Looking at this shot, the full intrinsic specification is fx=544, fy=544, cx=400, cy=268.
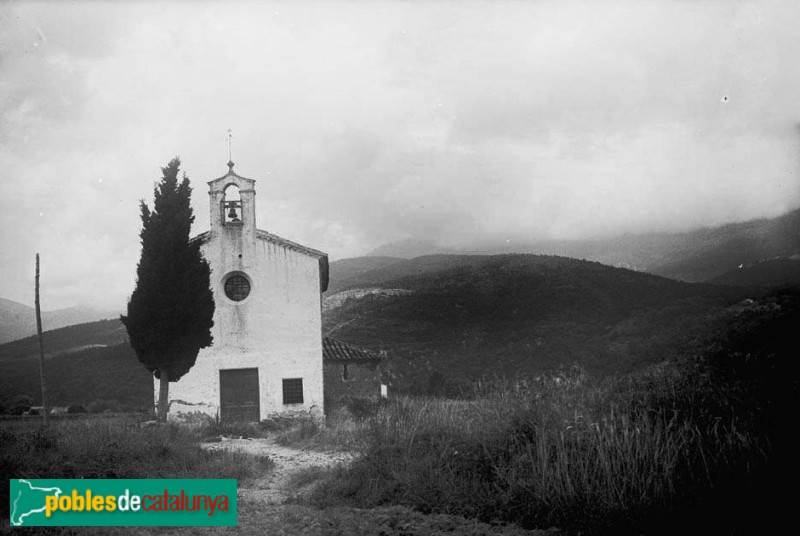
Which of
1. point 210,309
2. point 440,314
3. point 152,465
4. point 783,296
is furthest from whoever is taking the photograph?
point 440,314

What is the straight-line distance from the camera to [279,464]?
11.2 meters

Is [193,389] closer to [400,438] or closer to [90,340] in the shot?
[400,438]

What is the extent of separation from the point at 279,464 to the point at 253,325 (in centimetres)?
843

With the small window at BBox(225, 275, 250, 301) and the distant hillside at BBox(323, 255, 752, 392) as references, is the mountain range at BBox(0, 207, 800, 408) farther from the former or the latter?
the small window at BBox(225, 275, 250, 301)

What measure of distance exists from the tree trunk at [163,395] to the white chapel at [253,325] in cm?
79

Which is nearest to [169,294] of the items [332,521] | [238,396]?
[238,396]

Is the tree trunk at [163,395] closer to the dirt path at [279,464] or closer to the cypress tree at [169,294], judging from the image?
the cypress tree at [169,294]

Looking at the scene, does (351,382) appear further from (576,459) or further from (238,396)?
(576,459)

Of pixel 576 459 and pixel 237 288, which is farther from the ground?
pixel 237 288

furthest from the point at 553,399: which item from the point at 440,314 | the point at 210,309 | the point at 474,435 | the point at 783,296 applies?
the point at 440,314

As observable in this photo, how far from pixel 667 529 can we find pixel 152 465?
7.91m

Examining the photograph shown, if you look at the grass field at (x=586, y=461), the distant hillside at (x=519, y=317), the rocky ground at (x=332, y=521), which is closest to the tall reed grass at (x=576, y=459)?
the grass field at (x=586, y=461)

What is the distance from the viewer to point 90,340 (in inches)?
2007

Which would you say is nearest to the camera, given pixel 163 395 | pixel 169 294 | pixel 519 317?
pixel 169 294
